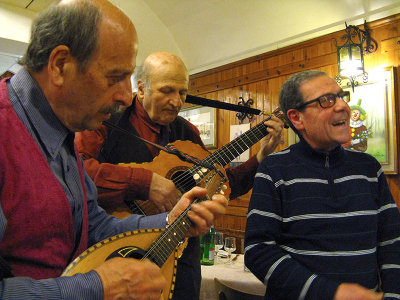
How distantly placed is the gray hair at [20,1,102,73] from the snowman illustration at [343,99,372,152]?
3637 mm

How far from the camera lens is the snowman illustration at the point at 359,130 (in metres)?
3.94

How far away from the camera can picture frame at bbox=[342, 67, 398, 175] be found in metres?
3.78

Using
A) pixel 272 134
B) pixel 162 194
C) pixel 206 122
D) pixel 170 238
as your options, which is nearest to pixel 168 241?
pixel 170 238

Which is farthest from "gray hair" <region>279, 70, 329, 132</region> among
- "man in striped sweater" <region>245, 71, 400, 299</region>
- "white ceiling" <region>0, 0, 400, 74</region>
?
"white ceiling" <region>0, 0, 400, 74</region>

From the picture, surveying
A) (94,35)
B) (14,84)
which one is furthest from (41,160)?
(94,35)

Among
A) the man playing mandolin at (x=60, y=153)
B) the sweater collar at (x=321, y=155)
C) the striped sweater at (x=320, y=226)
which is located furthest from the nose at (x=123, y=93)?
the sweater collar at (x=321, y=155)

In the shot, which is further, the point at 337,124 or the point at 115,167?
the point at 337,124

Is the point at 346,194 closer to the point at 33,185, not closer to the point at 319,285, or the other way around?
the point at 319,285

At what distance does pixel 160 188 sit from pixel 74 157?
0.55 metres

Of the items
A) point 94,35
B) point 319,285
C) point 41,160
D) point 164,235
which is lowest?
point 319,285

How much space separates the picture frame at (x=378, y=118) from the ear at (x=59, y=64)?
372 cm

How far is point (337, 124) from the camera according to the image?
1.88 m

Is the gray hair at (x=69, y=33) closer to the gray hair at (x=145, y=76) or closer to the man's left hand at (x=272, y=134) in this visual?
the gray hair at (x=145, y=76)

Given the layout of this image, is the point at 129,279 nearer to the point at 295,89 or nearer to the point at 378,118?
the point at 295,89
